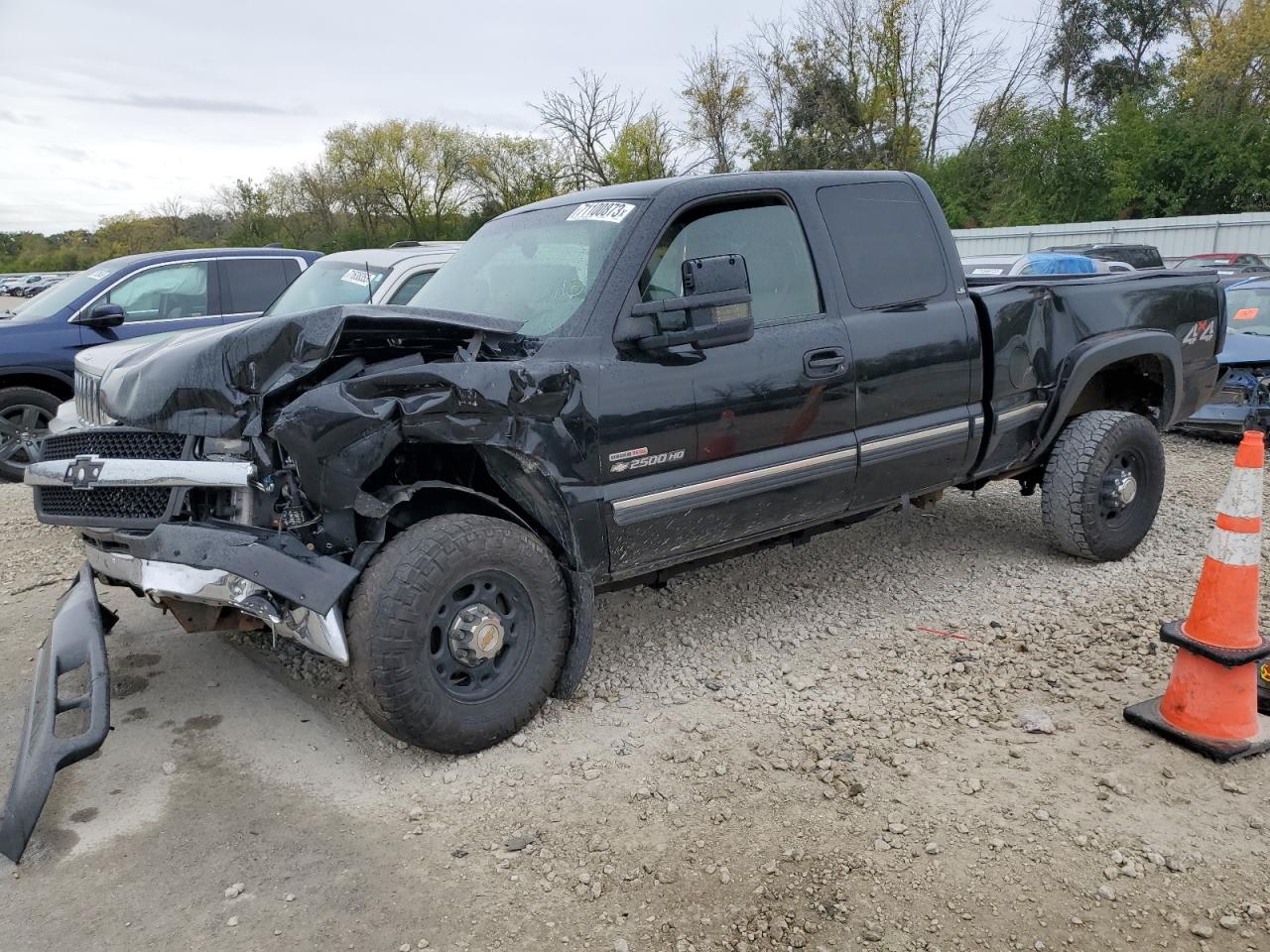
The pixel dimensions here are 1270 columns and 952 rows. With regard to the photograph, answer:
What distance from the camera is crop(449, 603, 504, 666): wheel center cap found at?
325cm

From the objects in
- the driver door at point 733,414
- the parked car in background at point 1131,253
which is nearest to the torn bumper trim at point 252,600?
the driver door at point 733,414

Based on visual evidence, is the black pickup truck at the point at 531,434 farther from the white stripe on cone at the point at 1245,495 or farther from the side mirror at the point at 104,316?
the side mirror at the point at 104,316

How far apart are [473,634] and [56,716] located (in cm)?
A: 140

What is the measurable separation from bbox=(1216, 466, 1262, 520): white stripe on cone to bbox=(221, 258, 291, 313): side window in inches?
298

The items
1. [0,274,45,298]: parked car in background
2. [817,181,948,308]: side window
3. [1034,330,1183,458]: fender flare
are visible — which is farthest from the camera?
[0,274,45,298]: parked car in background

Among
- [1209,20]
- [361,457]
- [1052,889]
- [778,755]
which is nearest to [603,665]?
[778,755]

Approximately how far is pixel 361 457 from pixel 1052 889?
2.36m

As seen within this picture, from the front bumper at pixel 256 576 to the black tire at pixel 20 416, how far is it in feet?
18.8

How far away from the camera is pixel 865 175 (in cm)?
449

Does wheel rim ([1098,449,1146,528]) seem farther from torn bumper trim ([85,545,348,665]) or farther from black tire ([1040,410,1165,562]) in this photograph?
torn bumper trim ([85,545,348,665])

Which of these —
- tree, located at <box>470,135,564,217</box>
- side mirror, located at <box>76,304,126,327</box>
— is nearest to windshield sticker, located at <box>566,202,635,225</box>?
side mirror, located at <box>76,304,126,327</box>

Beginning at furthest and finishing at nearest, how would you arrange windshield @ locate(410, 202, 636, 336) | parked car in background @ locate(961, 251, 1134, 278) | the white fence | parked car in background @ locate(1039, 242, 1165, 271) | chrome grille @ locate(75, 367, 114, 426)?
the white fence, parked car in background @ locate(1039, 242, 1165, 271), parked car in background @ locate(961, 251, 1134, 278), chrome grille @ locate(75, 367, 114, 426), windshield @ locate(410, 202, 636, 336)

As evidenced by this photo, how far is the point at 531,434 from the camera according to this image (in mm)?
3330

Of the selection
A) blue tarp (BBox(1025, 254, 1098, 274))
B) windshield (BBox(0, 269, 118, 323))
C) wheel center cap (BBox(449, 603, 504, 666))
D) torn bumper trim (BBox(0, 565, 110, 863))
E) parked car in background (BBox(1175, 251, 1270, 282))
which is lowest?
torn bumper trim (BBox(0, 565, 110, 863))
